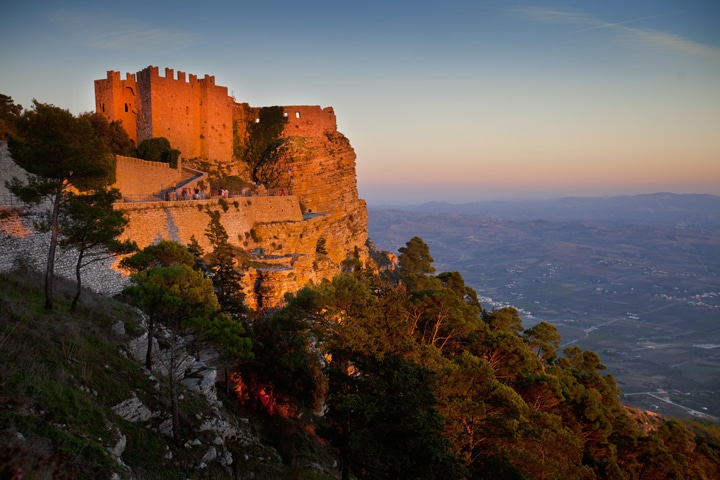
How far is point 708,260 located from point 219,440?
201 metres

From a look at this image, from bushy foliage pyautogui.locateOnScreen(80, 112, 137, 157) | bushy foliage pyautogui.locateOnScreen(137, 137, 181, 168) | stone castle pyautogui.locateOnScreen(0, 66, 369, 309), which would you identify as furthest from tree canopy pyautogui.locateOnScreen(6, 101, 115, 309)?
bushy foliage pyautogui.locateOnScreen(137, 137, 181, 168)

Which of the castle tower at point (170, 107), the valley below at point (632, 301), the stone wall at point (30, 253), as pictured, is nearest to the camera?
the stone wall at point (30, 253)

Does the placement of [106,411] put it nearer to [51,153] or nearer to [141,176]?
[51,153]

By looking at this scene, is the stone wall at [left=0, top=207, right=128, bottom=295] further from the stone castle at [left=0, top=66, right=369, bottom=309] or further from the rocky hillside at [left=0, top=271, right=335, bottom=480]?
the stone castle at [left=0, top=66, right=369, bottom=309]

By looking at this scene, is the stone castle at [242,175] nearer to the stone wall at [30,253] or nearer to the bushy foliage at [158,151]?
the bushy foliage at [158,151]

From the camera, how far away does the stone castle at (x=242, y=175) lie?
23.8 m

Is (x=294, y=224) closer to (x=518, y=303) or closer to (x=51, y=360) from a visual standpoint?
(x=51, y=360)

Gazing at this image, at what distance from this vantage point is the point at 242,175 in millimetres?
36031

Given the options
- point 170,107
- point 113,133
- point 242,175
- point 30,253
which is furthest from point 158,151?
point 30,253

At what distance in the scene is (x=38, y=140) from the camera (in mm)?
11461

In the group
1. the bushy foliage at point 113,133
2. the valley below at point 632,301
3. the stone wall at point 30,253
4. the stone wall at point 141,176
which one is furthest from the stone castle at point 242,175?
the valley below at point 632,301

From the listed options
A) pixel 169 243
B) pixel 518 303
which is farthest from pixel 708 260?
pixel 169 243

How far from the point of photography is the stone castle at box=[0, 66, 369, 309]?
2380 centimetres

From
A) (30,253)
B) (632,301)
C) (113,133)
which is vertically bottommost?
(632,301)
